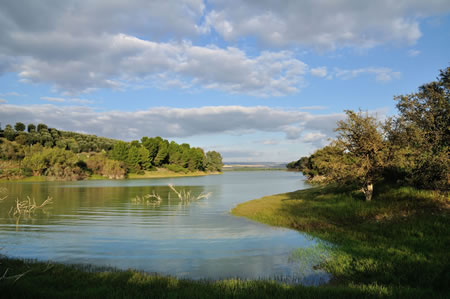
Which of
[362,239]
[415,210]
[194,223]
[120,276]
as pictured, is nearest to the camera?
[120,276]

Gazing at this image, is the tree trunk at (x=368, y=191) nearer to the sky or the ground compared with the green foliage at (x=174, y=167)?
nearer to the ground

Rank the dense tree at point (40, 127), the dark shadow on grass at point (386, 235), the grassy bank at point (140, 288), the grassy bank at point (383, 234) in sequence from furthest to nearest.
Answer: the dense tree at point (40, 127)
the dark shadow on grass at point (386, 235)
the grassy bank at point (383, 234)
the grassy bank at point (140, 288)

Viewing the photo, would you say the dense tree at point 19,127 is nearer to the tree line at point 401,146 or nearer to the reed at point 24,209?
the reed at point 24,209

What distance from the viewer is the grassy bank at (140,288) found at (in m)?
7.91

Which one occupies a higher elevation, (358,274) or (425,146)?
(425,146)

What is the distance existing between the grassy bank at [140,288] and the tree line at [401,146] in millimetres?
16488

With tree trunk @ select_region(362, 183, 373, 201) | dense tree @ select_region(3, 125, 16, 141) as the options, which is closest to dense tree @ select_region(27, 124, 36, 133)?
dense tree @ select_region(3, 125, 16, 141)

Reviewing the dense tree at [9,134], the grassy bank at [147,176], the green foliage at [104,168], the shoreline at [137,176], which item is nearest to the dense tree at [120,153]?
the grassy bank at [147,176]

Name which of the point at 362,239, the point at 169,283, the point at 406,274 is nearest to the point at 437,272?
the point at 406,274

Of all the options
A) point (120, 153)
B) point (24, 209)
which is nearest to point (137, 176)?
point (120, 153)

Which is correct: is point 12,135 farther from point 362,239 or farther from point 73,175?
point 362,239

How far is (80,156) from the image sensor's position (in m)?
127

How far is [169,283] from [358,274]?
6.90 m

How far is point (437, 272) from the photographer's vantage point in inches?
394
